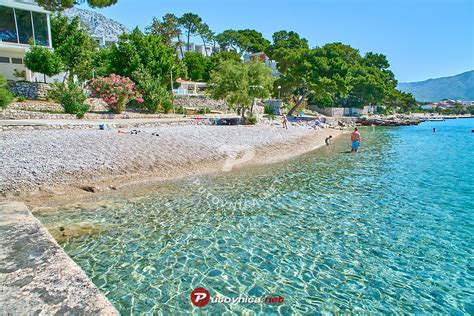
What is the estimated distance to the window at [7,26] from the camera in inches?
1308

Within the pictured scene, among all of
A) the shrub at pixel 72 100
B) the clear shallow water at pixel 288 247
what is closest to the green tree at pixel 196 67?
the shrub at pixel 72 100

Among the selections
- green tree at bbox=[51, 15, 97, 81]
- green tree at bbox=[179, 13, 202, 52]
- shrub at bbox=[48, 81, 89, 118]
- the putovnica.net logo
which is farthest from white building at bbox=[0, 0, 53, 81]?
green tree at bbox=[179, 13, 202, 52]

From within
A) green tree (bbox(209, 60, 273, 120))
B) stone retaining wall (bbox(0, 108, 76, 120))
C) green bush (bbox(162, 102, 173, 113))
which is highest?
green tree (bbox(209, 60, 273, 120))

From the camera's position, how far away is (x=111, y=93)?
107ft

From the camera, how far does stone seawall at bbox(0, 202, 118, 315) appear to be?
4.86 m

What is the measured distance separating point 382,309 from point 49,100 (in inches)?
1418

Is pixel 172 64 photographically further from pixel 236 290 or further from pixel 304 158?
pixel 236 290

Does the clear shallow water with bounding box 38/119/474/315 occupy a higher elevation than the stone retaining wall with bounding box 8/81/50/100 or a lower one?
lower

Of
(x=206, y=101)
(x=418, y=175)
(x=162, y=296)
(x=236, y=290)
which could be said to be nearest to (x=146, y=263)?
(x=162, y=296)

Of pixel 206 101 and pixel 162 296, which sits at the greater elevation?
pixel 206 101

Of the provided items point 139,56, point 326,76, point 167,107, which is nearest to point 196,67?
point 326,76

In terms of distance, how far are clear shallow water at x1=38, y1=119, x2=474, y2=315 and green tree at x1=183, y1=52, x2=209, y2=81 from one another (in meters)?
59.2

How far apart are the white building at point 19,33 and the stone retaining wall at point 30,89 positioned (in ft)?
11.0

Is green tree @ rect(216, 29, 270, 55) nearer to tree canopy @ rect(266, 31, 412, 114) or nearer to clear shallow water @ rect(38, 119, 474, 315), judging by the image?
tree canopy @ rect(266, 31, 412, 114)
